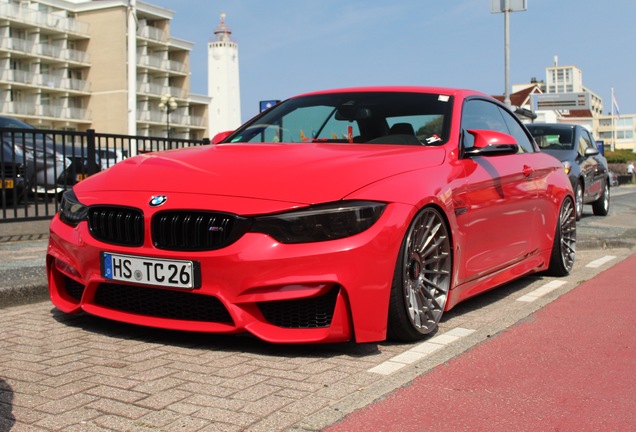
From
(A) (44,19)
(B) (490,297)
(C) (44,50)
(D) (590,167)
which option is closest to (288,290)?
(B) (490,297)

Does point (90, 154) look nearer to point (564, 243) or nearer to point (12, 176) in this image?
A: point (12, 176)

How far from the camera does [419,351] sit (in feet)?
14.6

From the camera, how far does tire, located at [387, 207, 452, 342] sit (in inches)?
173

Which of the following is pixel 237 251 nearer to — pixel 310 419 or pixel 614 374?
pixel 310 419

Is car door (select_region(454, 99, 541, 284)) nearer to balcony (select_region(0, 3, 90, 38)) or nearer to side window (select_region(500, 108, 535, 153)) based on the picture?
side window (select_region(500, 108, 535, 153))

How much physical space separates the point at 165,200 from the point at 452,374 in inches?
65.1

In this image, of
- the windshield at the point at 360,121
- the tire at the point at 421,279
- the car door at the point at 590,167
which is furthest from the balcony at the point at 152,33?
the tire at the point at 421,279

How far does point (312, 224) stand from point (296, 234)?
0.09m

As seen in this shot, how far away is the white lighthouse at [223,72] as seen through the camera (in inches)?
3450

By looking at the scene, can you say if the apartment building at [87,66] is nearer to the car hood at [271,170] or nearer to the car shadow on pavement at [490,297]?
the car shadow on pavement at [490,297]

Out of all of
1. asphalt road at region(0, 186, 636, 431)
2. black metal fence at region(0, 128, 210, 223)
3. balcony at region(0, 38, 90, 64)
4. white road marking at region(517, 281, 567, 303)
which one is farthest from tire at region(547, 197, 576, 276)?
balcony at region(0, 38, 90, 64)

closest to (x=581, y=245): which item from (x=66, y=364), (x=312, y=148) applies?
(x=312, y=148)

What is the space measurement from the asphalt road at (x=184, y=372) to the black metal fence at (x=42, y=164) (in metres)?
3.94

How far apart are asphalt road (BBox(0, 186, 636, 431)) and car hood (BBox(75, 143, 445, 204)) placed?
2.65 ft
